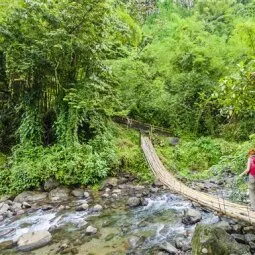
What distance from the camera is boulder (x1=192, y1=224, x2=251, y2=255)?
4645 millimetres

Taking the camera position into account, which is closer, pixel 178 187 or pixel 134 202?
pixel 178 187

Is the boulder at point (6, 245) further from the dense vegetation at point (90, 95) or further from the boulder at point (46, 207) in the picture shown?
the dense vegetation at point (90, 95)

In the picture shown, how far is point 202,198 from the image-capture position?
619 cm

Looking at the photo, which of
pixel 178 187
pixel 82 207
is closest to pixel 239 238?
pixel 178 187

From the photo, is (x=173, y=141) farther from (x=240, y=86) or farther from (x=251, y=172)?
(x=240, y=86)

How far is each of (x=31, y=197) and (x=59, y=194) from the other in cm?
76

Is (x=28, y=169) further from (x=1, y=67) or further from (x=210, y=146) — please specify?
(x=210, y=146)

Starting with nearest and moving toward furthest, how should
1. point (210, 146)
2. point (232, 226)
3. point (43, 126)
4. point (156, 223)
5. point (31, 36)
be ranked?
point (232, 226), point (156, 223), point (31, 36), point (43, 126), point (210, 146)

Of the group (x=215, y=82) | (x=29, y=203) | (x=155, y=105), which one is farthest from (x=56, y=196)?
(x=215, y=82)

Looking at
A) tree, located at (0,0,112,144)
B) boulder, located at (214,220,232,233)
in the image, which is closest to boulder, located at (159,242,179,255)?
boulder, located at (214,220,232,233)

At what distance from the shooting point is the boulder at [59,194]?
8.36 m

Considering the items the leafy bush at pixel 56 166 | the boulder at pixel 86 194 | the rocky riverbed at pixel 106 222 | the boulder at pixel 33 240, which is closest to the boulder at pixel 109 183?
the rocky riverbed at pixel 106 222

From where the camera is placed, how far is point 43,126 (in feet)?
A: 34.5

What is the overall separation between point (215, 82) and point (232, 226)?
8.05 m
